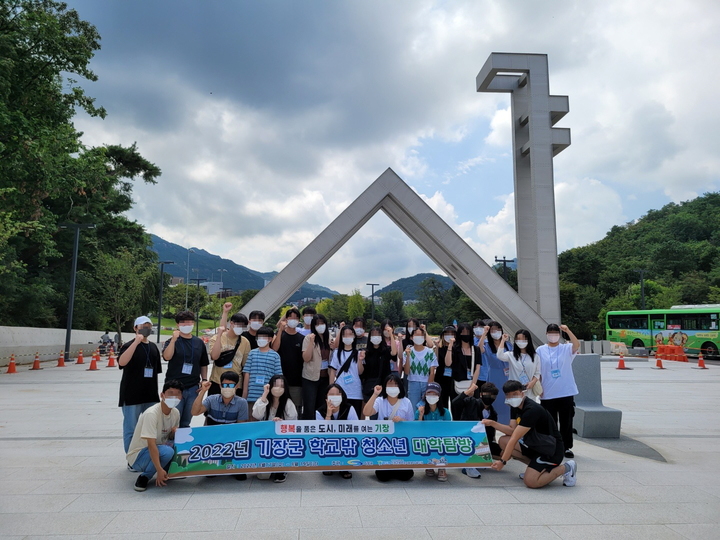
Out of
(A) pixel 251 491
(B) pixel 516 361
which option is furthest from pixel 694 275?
(A) pixel 251 491

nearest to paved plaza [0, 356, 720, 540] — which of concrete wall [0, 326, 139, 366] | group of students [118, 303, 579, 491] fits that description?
group of students [118, 303, 579, 491]

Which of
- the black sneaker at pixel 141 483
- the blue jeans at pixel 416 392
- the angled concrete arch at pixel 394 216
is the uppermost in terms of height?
the angled concrete arch at pixel 394 216

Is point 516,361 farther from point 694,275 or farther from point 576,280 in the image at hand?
point 576,280

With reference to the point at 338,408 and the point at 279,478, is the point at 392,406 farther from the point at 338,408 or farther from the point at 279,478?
the point at 279,478

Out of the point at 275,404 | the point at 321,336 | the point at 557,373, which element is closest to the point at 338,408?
the point at 275,404

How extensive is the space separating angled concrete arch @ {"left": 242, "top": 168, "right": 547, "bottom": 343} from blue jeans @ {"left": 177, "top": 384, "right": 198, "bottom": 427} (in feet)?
17.0

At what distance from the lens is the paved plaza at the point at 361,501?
3.90 metres

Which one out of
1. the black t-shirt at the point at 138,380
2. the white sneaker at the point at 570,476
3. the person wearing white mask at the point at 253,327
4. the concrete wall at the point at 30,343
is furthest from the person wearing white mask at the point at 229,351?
the concrete wall at the point at 30,343

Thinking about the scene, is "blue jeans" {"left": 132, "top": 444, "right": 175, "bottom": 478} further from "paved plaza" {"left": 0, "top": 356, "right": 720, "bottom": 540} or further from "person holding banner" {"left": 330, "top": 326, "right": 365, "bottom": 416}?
"person holding banner" {"left": 330, "top": 326, "right": 365, "bottom": 416}

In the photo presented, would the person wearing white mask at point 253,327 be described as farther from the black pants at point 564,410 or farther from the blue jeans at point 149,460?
the black pants at point 564,410

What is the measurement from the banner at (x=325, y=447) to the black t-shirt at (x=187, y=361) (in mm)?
709

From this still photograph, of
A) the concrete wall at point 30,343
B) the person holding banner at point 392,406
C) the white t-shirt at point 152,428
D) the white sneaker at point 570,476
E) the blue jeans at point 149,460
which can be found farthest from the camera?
the concrete wall at point 30,343

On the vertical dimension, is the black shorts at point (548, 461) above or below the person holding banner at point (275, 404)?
below

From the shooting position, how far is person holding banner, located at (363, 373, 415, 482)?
17.4 ft
